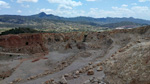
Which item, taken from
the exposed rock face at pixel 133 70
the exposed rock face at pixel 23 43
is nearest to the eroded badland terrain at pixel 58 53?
the exposed rock face at pixel 23 43

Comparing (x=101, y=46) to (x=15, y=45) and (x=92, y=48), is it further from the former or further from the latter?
(x=15, y=45)

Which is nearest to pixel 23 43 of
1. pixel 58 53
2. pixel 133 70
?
pixel 58 53

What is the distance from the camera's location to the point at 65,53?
41219 mm

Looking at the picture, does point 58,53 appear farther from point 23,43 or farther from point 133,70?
point 133,70

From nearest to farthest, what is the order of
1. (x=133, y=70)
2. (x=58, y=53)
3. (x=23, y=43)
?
(x=133, y=70) < (x=58, y=53) < (x=23, y=43)

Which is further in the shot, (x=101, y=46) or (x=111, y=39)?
(x=111, y=39)

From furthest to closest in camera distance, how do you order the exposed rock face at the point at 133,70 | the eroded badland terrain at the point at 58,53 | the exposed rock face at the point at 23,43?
the exposed rock face at the point at 23,43
the eroded badland terrain at the point at 58,53
the exposed rock face at the point at 133,70

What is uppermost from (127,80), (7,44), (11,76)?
(127,80)

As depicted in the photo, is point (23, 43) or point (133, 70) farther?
point (23, 43)

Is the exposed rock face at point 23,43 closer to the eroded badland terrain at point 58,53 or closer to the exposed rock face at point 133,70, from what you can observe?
the eroded badland terrain at point 58,53

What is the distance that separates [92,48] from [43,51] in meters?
14.3

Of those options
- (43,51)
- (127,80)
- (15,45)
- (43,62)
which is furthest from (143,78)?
(15,45)

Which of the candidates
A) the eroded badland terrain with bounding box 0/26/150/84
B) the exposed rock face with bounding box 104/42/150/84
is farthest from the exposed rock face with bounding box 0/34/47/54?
the exposed rock face with bounding box 104/42/150/84

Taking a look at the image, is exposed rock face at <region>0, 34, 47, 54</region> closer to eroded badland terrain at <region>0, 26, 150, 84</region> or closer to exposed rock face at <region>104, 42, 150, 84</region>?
eroded badland terrain at <region>0, 26, 150, 84</region>
